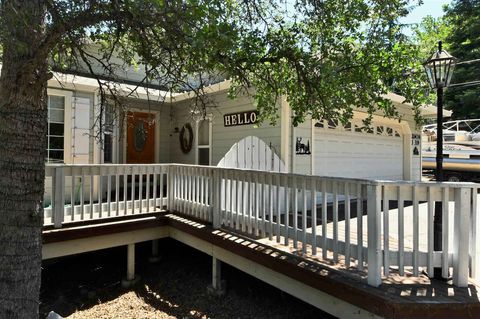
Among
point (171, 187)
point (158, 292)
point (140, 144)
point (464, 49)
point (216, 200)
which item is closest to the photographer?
point (216, 200)

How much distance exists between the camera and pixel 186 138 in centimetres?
977

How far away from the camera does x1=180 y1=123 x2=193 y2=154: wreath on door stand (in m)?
9.60

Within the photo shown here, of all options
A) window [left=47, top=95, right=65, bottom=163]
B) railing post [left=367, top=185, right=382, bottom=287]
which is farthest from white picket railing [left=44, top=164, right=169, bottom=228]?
railing post [left=367, top=185, right=382, bottom=287]

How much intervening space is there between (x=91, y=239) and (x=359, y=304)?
4.08m

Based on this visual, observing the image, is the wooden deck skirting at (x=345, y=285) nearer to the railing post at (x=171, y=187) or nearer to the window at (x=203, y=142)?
the railing post at (x=171, y=187)

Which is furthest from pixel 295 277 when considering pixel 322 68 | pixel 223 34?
pixel 223 34

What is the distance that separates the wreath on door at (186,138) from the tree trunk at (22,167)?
7.14 metres

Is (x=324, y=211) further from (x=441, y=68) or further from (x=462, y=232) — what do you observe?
(x=441, y=68)

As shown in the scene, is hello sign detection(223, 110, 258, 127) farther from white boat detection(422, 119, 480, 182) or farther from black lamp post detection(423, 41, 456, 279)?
white boat detection(422, 119, 480, 182)

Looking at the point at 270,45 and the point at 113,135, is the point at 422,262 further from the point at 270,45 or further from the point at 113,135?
the point at 113,135

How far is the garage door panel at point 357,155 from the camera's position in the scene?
26.7ft

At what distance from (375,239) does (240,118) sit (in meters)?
5.26

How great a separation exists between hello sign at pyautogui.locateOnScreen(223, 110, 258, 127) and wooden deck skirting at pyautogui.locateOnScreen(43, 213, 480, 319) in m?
3.21

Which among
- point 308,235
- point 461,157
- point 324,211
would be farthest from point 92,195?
point 461,157
